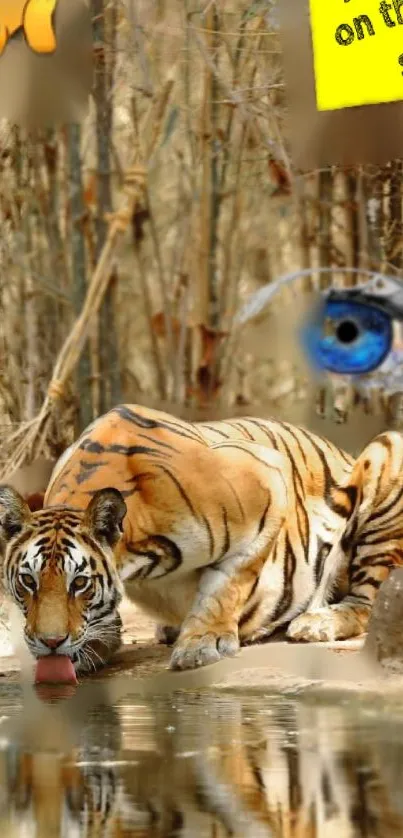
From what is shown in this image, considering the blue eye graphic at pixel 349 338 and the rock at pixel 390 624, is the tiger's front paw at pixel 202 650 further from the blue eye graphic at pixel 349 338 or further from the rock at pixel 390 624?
the blue eye graphic at pixel 349 338

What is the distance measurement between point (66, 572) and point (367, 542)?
Result: 4.31 ft

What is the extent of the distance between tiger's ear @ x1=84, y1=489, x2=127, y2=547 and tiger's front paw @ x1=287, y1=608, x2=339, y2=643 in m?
0.80

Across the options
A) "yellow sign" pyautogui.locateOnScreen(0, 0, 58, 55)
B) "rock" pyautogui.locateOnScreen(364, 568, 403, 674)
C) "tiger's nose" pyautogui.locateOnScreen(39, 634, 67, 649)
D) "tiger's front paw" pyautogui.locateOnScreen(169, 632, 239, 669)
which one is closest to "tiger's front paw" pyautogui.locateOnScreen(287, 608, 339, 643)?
"tiger's front paw" pyautogui.locateOnScreen(169, 632, 239, 669)

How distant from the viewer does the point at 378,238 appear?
8.19 m

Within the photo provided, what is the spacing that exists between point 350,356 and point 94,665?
2342mm

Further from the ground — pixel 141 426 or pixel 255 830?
pixel 141 426

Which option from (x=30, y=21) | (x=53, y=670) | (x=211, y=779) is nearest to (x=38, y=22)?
(x=30, y=21)

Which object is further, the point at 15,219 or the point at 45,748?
the point at 15,219

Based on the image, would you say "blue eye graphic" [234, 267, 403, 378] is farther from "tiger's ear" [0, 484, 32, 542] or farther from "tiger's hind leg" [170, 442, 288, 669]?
"tiger's ear" [0, 484, 32, 542]

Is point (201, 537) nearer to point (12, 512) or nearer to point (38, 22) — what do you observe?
point (12, 512)

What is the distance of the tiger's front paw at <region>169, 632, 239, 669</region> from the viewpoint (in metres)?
6.24

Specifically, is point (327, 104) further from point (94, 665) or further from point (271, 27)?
point (94, 665)

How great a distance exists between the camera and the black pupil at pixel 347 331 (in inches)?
315

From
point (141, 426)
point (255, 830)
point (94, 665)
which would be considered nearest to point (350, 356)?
point (141, 426)
